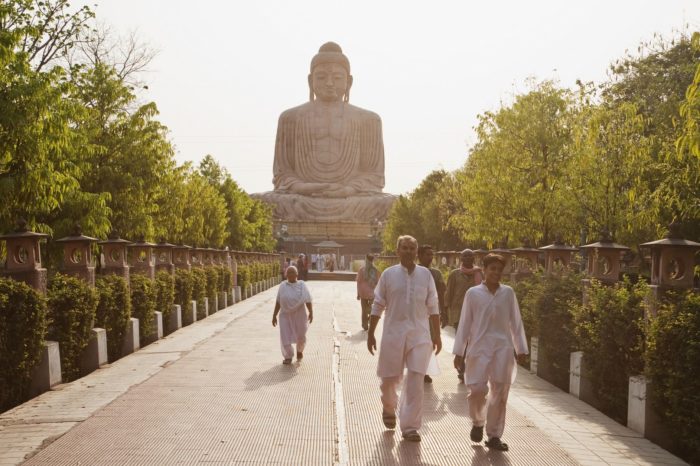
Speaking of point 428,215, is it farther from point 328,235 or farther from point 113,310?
point 113,310

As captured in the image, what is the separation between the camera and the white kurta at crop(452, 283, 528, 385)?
23.9 ft

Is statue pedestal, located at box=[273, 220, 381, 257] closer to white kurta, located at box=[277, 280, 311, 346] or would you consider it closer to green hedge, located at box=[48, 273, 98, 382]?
white kurta, located at box=[277, 280, 311, 346]

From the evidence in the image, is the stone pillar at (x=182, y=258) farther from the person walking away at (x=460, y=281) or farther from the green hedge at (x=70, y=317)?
the person walking away at (x=460, y=281)

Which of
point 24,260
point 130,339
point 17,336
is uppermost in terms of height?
point 24,260

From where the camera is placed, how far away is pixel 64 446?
7.07m

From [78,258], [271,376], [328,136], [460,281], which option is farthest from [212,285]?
[328,136]

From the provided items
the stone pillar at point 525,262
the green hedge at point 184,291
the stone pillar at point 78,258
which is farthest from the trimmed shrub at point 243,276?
the stone pillar at point 78,258

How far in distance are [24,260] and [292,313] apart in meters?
3.93

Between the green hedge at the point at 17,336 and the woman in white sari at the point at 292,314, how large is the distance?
3826mm

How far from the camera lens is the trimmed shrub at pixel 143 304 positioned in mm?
15398

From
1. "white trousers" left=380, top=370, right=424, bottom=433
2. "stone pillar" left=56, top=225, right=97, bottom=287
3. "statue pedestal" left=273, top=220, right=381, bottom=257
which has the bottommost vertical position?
"statue pedestal" left=273, top=220, right=381, bottom=257

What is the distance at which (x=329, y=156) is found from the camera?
74.6 metres

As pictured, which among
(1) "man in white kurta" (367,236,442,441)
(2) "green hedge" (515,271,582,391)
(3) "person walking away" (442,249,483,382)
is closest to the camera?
(1) "man in white kurta" (367,236,442,441)

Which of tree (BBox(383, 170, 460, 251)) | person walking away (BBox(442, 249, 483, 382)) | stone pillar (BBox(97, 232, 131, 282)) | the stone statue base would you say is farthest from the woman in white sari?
the stone statue base
